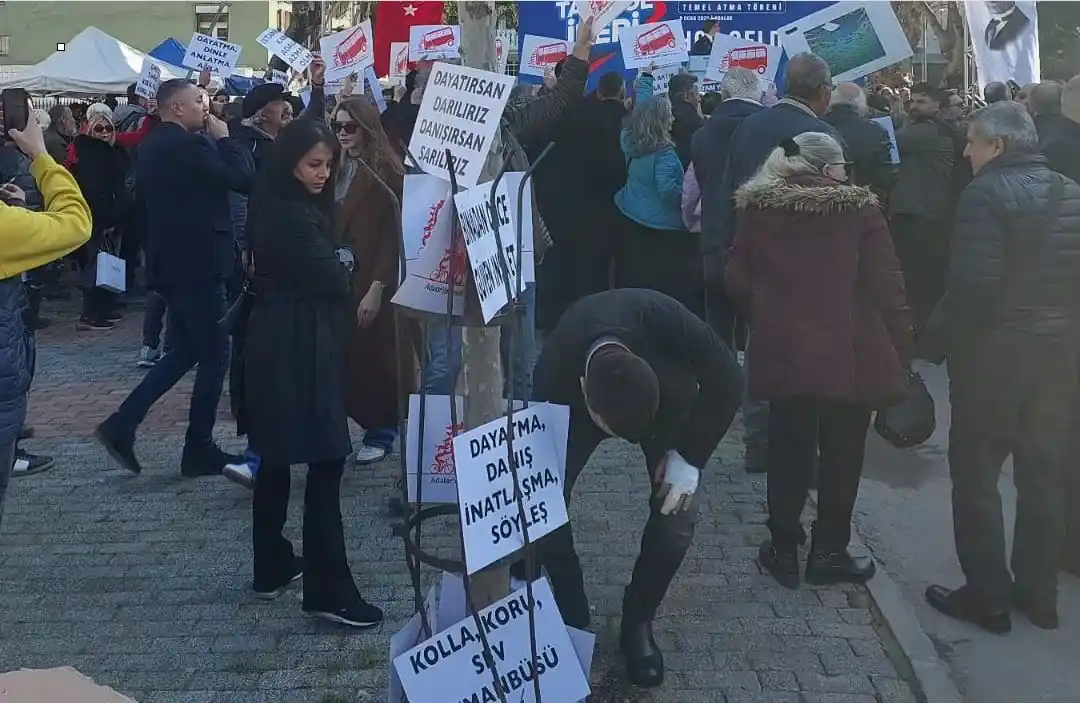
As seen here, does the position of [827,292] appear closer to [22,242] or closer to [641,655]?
[641,655]

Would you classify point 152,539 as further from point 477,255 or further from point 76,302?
point 76,302

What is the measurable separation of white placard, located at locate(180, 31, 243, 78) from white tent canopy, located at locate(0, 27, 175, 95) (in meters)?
7.04

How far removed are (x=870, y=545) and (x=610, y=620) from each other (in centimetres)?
158

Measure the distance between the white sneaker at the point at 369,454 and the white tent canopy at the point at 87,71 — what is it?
12.2 m

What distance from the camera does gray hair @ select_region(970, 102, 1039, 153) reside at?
4352 mm

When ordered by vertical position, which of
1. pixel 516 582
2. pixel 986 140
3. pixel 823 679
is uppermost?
pixel 986 140

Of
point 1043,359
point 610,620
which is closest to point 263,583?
point 610,620

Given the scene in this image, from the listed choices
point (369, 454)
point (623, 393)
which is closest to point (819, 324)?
point (623, 393)

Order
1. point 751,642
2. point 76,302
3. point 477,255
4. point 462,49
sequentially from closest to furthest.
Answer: point 477,255 → point 462,49 → point 751,642 → point 76,302

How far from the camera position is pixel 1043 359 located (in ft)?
14.2

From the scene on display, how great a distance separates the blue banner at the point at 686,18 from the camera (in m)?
11.7

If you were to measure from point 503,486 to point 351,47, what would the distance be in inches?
285

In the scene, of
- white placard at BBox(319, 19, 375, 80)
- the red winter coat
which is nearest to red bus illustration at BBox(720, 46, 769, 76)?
white placard at BBox(319, 19, 375, 80)

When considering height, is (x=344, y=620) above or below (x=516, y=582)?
below
